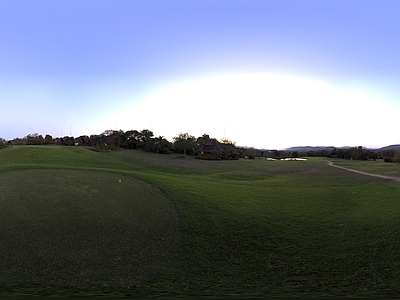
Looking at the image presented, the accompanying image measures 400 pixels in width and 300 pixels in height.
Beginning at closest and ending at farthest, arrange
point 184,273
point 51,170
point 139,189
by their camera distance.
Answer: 1. point 184,273
2. point 139,189
3. point 51,170

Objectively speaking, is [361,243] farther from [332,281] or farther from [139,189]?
[139,189]

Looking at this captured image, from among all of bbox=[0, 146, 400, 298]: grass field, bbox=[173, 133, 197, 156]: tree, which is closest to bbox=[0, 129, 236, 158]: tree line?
bbox=[173, 133, 197, 156]: tree

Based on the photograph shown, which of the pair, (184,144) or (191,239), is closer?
(191,239)

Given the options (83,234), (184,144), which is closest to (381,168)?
(184,144)

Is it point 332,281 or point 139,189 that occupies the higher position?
point 139,189

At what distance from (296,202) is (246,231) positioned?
6.25 meters

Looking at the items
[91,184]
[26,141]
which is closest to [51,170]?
[91,184]

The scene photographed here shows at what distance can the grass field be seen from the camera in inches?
299

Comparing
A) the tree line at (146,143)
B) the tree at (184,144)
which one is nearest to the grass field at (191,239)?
the tree at (184,144)

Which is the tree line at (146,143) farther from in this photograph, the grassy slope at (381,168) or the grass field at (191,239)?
the grass field at (191,239)

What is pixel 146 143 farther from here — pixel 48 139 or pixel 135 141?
pixel 48 139

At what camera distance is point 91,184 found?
752 inches

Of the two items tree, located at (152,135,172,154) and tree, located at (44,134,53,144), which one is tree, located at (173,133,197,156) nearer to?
tree, located at (152,135,172,154)

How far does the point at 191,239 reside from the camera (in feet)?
37.6
